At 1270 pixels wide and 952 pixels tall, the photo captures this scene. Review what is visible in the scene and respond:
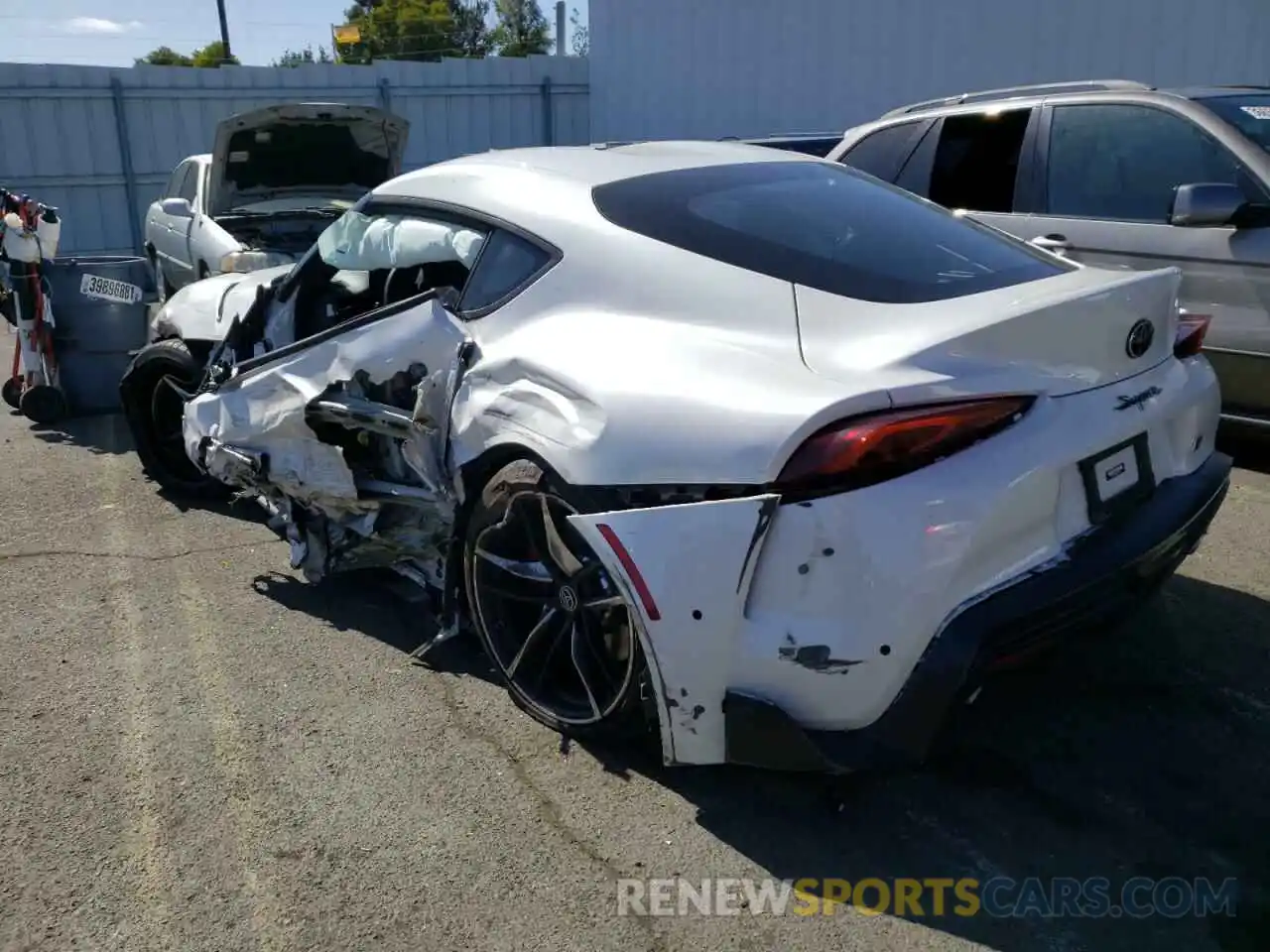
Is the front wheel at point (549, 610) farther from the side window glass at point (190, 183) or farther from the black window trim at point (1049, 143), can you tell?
the side window glass at point (190, 183)

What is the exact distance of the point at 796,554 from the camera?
7.92ft

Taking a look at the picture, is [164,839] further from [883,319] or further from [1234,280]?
[1234,280]

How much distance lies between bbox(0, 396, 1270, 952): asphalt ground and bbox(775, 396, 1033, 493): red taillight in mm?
637

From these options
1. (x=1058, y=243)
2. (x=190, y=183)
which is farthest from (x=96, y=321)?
(x=1058, y=243)

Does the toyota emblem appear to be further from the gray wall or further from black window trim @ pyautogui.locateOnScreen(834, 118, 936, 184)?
the gray wall

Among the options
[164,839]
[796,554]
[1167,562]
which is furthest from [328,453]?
[1167,562]

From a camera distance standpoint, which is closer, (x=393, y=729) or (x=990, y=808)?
(x=990, y=808)

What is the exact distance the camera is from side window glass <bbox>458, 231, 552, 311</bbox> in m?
3.28

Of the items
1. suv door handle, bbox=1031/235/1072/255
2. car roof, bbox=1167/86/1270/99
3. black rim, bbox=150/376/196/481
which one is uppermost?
car roof, bbox=1167/86/1270/99

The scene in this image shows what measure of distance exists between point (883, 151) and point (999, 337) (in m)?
3.97

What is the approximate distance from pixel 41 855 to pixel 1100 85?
5.68m

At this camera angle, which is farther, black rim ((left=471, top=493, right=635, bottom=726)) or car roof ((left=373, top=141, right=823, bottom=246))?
car roof ((left=373, top=141, right=823, bottom=246))

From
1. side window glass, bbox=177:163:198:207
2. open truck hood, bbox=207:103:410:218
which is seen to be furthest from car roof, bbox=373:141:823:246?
side window glass, bbox=177:163:198:207

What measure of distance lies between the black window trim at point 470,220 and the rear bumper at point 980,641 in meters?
1.42
